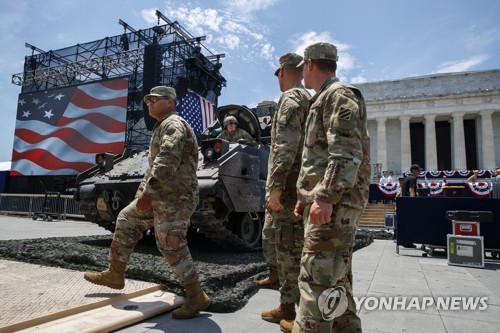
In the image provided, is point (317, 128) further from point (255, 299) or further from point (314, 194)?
point (255, 299)

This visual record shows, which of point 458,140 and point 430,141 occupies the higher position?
point 458,140

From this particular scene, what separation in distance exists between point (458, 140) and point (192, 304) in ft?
137

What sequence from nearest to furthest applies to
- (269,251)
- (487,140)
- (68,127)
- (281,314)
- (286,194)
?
(281,314), (286,194), (269,251), (68,127), (487,140)

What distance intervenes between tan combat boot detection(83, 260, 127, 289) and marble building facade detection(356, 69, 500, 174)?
126 feet

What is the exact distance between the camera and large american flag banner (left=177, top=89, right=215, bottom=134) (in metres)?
15.4

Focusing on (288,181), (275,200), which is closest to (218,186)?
(288,181)

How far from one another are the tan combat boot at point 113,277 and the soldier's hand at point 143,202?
0.59m

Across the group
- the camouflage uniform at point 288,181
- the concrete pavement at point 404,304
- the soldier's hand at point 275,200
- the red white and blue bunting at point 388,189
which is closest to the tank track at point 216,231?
the concrete pavement at point 404,304

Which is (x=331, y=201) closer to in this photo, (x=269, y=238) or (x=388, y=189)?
(x=269, y=238)

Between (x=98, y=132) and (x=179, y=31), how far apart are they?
614cm

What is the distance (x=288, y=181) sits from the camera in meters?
3.04

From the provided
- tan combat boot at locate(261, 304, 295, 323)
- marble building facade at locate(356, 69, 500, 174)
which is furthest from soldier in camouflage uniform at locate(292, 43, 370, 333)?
marble building facade at locate(356, 69, 500, 174)

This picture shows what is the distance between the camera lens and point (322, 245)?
1.95 meters

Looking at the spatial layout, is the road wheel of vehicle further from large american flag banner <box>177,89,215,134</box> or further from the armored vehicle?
large american flag banner <box>177,89,215,134</box>
